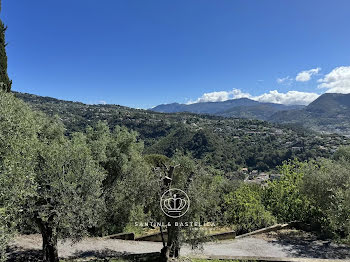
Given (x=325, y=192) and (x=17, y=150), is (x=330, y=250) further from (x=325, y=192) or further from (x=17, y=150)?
(x=17, y=150)

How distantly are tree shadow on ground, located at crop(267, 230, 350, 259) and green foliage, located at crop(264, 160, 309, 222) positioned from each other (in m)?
2.06

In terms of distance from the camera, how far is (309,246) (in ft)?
54.1

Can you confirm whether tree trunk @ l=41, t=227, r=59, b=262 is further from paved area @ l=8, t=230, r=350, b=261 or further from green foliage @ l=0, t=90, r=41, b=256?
paved area @ l=8, t=230, r=350, b=261

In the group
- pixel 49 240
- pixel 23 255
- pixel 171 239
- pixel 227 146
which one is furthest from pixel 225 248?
pixel 227 146

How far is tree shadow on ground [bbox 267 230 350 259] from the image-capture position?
49.3ft

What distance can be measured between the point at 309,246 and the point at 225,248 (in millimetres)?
6048

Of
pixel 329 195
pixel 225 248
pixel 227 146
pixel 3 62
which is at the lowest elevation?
pixel 225 248

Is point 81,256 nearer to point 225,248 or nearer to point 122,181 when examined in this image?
point 122,181

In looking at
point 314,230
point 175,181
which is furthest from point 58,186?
point 314,230

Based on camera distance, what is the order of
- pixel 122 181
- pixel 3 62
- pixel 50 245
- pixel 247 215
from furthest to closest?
pixel 3 62 → pixel 247 215 → pixel 122 181 → pixel 50 245

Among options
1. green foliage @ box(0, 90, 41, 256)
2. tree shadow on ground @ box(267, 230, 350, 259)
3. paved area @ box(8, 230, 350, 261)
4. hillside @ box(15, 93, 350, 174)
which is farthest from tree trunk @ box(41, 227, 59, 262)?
hillside @ box(15, 93, 350, 174)

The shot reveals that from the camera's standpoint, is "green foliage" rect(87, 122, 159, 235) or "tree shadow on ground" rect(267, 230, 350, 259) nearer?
"green foliage" rect(87, 122, 159, 235)

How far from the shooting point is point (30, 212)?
9.40 m

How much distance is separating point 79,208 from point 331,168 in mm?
18338
